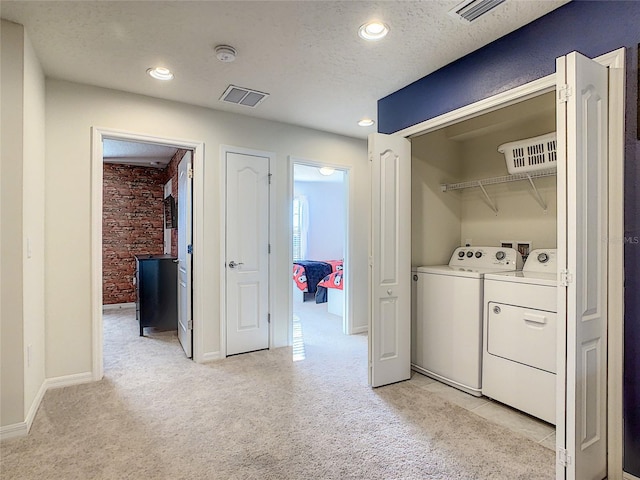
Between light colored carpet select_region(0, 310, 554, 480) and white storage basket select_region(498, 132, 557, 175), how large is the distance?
1882 millimetres

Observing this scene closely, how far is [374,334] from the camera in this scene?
282 centimetres

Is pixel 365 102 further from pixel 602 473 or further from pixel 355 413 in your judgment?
pixel 602 473

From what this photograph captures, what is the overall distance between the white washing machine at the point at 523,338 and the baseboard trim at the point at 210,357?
2352mm

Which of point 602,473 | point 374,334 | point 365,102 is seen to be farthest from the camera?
point 365,102

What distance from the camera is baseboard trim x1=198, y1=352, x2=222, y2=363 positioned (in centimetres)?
345

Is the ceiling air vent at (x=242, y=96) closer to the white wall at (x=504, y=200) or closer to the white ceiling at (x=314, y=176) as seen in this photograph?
the white wall at (x=504, y=200)

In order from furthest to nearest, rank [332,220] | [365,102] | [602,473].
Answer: [332,220] → [365,102] → [602,473]

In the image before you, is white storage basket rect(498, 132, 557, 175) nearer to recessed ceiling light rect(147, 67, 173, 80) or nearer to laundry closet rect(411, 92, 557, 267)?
laundry closet rect(411, 92, 557, 267)

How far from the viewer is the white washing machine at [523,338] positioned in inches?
89.2

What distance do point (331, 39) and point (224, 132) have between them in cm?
167

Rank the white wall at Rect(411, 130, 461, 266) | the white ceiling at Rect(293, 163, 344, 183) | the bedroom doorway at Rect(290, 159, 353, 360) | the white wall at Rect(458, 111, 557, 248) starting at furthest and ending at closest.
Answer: the white ceiling at Rect(293, 163, 344, 183) < the bedroom doorway at Rect(290, 159, 353, 360) < the white wall at Rect(411, 130, 461, 266) < the white wall at Rect(458, 111, 557, 248)

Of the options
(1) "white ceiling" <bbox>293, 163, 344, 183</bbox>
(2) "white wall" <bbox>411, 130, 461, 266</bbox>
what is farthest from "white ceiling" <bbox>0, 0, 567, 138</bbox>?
(1) "white ceiling" <bbox>293, 163, 344, 183</bbox>

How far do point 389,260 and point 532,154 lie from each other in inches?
53.7

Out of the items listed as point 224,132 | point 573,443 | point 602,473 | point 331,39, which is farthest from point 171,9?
point 602,473
